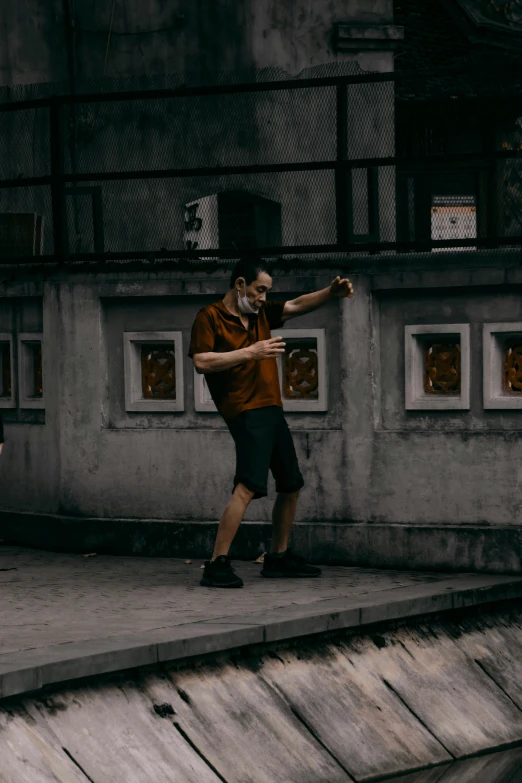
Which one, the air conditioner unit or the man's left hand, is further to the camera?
the air conditioner unit

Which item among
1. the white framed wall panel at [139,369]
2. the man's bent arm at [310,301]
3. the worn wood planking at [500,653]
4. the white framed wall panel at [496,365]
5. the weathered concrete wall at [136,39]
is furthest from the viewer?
the weathered concrete wall at [136,39]

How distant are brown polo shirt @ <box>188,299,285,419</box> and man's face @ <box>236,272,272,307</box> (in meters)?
0.13

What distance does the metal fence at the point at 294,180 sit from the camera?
34.4 feet

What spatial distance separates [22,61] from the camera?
1494cm

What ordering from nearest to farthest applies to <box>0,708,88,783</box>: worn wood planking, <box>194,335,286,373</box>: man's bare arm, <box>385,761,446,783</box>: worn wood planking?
<box>0,708,88,783</box>: worn wood planking, <box>385,761,446,783</box>: worn wood planking, <box>194,335,286,373</box>: man's bare arm

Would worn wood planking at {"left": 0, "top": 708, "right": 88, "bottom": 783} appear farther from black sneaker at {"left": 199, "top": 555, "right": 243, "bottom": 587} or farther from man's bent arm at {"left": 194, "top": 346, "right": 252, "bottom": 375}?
man's bent arm at {"left": 194, "top": 346, "right": 252, "bottom": 375}

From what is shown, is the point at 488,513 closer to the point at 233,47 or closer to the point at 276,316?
the point at 276,316

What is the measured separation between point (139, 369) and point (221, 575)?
211 centimetres

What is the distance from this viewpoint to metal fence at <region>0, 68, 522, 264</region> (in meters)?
10.5

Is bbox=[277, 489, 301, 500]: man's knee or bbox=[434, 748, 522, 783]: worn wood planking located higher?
bbox=[277, 489, 301, 500]: man's knee

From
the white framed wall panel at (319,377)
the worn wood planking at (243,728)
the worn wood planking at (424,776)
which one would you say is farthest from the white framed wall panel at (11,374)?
the worn wood planking at (424,776)

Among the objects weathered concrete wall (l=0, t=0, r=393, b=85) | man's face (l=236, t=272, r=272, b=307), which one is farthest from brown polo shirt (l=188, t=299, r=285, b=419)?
weathered concrete wall (l=0, t=0, r=393, b=85)

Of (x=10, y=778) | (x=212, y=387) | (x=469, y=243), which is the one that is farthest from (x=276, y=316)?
(x=10, y=778)

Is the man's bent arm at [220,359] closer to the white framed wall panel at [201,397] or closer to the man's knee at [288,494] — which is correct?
the man's knee at [288,494]
